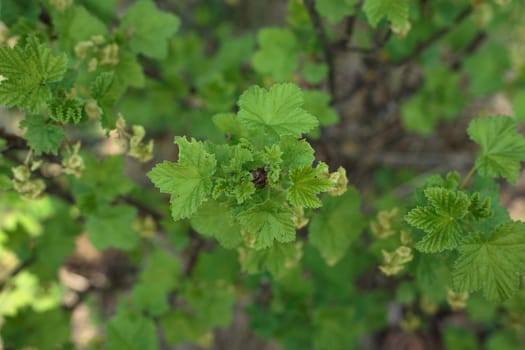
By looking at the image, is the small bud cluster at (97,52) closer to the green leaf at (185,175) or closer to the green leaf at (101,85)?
the green leaf at (101,85)

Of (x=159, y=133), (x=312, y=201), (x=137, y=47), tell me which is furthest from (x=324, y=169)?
(x=159, y=133)

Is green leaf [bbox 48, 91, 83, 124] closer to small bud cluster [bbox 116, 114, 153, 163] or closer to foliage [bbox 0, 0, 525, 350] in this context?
foliage [bbox 0, 0, 525, 350]

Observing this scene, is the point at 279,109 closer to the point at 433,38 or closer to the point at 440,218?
the point at 440,218

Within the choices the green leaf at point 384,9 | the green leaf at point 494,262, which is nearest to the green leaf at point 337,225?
the green leaf at point 494,262

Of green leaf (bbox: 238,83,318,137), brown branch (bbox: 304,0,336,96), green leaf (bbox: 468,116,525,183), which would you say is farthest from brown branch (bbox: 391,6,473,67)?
green leaf (bbox: 238,83,318,137)

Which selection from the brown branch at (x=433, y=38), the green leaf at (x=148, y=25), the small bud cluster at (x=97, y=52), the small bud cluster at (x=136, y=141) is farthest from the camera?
the brown branch at (x=433, y=38)

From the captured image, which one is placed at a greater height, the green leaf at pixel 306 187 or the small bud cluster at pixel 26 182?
the small bud cluster at pixel 26 182

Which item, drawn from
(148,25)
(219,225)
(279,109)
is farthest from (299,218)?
(148,25)
